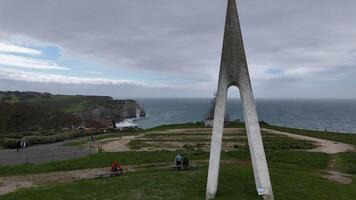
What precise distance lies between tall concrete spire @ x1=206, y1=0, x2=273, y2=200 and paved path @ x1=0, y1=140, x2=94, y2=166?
20.3 m

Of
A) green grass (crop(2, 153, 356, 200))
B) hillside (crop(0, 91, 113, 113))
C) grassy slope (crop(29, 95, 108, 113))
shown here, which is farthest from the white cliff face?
green grass (crop(2, 153, 356, 200))

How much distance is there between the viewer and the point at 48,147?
1731 inches

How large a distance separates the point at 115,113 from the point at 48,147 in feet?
332

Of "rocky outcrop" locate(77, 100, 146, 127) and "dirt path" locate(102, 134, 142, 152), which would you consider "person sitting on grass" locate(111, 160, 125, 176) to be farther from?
"rocky outcrop" locate(77, 100, 146, 127)

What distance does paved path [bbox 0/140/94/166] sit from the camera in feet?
112

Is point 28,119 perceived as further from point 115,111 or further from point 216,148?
point 115,111

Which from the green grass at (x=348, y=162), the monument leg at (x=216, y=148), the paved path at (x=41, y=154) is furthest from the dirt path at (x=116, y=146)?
the green grass at (x=348, y=162)

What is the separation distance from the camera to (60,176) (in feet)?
89.4

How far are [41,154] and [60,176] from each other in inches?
488

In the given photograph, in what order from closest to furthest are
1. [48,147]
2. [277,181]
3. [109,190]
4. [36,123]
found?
[109,190], [277,181], [48,147], [36,123]

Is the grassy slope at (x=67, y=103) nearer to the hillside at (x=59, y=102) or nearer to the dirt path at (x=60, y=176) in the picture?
the hillside at (x=59, y=102)

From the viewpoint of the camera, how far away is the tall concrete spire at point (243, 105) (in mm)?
19578

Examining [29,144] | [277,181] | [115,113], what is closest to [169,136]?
[29,144]

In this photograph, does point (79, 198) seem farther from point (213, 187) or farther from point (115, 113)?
point (115, 113)
